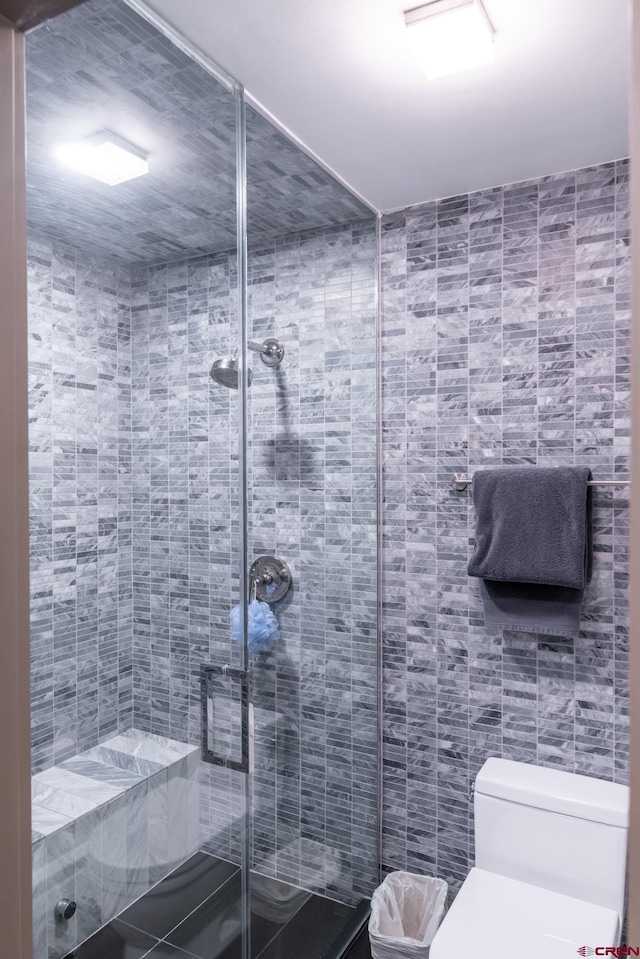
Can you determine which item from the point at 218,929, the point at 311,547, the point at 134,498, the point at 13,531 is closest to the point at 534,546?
the point at 311,547

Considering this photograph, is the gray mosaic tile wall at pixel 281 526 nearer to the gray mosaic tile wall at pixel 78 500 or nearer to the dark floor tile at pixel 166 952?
the gray mosaic tile wall at pixel 78 500

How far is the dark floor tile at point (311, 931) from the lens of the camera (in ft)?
6.28

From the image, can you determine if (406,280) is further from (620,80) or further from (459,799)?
(459,799)

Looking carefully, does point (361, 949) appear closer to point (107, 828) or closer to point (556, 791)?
point (556, 791)

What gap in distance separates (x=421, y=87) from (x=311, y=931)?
8.04 ft

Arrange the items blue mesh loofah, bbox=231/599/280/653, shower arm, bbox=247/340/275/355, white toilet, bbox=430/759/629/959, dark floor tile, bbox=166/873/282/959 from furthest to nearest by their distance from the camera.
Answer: blue mesh loofah, bbox=231/599/280/653 < shower arm, bbox=247/340/275/355 < white toilet, bbox=430/759/629/959 < dark floor tile, bbox=166/873/282/959

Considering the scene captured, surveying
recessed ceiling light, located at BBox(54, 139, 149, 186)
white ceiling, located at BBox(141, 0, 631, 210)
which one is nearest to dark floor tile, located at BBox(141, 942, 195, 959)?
recessed ceiling light, located at BBox(54, 139, 149, 186)

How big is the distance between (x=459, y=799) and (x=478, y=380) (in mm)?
1417

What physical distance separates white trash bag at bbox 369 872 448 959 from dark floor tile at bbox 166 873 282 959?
0.42m

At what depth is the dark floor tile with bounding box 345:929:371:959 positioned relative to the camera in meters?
2.07

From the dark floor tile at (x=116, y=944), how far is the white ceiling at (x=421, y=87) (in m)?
1.84

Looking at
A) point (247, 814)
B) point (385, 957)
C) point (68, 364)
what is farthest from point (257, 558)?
point (385, 957)

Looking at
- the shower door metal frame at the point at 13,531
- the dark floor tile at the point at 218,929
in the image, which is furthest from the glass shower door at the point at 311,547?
the shower door metal frame at the point at 13,531

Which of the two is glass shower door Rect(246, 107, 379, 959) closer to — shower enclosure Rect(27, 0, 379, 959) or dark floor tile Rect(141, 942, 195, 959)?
shower enclosure Rect(27, 0, 379, 959)
